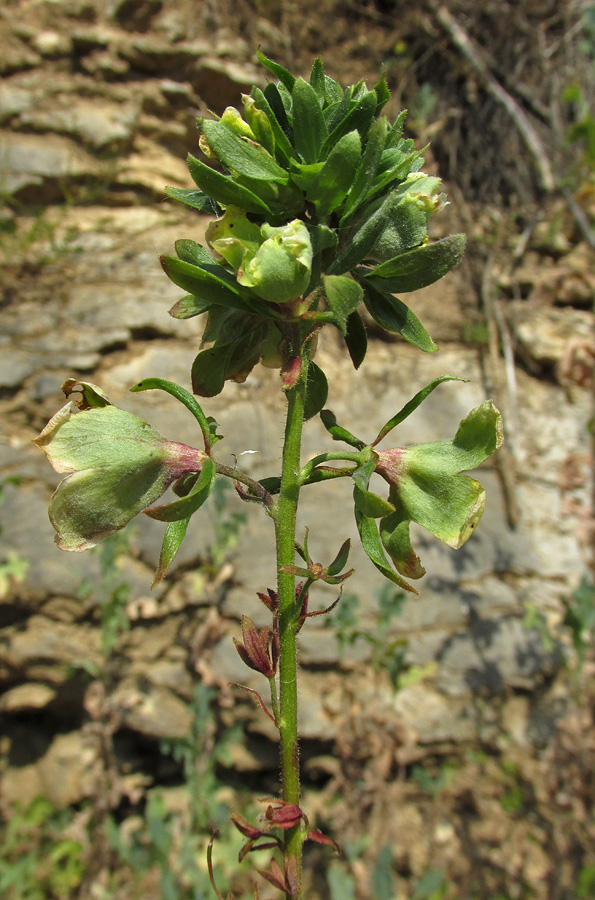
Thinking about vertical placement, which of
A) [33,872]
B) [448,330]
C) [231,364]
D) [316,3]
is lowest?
[33,872]

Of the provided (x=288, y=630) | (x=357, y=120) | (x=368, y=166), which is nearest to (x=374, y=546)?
(x=288, y=630)

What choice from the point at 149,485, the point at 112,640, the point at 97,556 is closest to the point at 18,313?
the point at 97,556

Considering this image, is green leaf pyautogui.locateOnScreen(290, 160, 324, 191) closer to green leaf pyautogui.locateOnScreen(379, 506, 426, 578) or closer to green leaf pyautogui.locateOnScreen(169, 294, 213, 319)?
Answer: green leaf pyautogui.locateOnScreen(169, 294, 213, 319)

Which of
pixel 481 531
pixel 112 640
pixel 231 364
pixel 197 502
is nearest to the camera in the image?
pixel 197 502

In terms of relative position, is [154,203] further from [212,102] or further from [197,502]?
[197,502]

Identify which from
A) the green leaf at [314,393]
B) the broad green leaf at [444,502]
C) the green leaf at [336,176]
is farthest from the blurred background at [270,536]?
the green leaf at [336,176]

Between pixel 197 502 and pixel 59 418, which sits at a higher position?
pixel 59 418

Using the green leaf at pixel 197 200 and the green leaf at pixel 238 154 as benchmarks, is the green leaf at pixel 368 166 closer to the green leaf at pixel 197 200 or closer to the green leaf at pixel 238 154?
the green leaf at pixel 238 154

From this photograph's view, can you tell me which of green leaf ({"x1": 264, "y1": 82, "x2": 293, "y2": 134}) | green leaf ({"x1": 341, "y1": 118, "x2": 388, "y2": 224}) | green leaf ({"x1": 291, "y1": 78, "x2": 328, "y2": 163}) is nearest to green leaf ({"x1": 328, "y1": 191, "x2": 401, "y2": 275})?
green leaf ({"x1": 341, "y1": 118, "x2": 388, "y2": 224})
